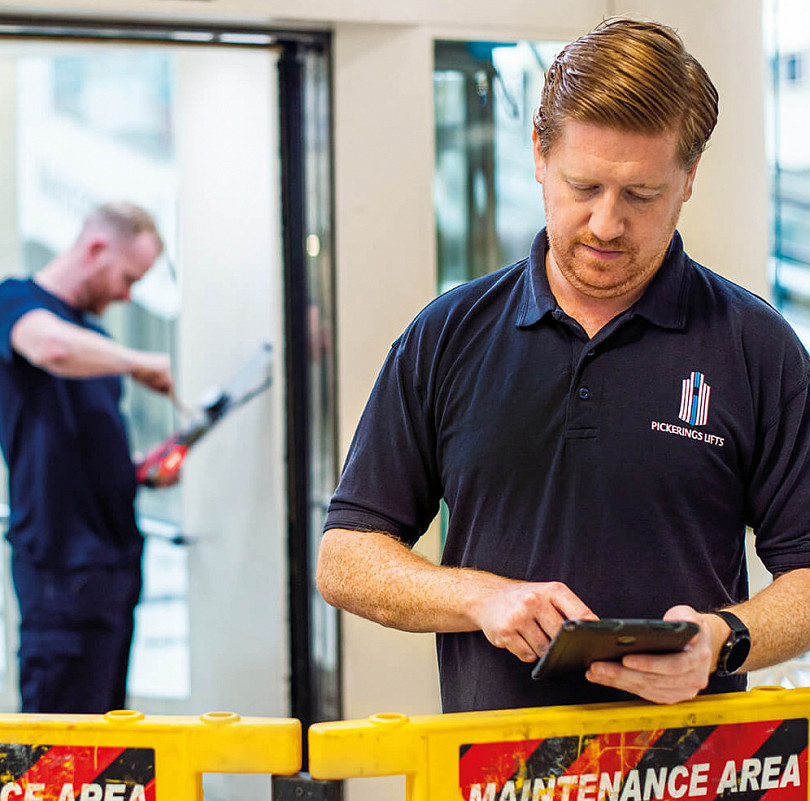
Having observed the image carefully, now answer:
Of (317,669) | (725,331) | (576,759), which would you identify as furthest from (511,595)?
(317,669)

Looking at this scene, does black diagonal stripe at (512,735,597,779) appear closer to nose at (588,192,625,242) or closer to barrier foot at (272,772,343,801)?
barrier foot at (272,772,343,801)

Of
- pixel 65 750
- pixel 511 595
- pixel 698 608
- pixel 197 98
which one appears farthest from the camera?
pixel 197 98

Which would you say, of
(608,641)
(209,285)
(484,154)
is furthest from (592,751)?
(209,285)

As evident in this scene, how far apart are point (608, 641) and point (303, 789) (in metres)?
0.33

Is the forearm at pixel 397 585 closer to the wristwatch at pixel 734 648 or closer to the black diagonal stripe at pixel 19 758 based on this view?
the wristwatch at pixel 734 648

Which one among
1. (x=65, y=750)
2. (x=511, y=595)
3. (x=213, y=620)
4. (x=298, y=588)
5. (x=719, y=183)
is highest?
(x=719, y=183)

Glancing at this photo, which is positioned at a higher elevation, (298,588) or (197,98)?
(197,98)

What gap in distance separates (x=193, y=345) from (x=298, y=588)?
1.33 metres

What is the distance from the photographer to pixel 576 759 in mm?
1135

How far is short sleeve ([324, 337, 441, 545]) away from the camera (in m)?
1.52

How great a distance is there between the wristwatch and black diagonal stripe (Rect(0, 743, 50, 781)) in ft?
2.37

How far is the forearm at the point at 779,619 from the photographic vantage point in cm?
130

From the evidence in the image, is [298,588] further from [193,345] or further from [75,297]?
[75,297]

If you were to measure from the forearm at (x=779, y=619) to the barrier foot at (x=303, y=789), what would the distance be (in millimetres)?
508
